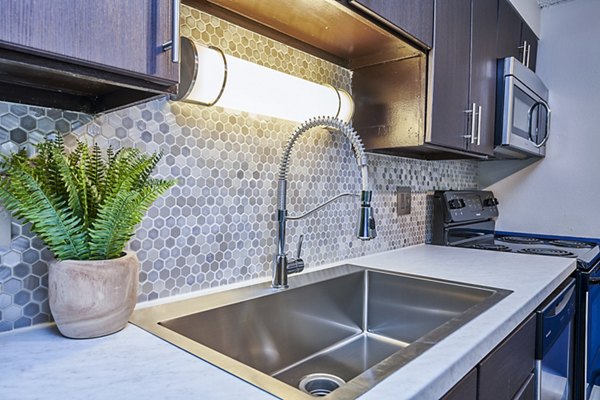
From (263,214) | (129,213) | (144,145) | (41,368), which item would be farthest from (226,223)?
(41,368)

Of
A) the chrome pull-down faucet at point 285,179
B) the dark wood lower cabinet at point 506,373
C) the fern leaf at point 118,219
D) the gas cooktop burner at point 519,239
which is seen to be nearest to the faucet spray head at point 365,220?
the chrome pull-down faucet at point 285,179

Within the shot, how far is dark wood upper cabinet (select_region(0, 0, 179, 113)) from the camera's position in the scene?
45 centimetres

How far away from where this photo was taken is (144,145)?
889mm

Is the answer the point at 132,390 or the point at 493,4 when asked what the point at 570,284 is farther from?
the point at 132,390

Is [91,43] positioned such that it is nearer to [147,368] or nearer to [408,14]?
[147,368]

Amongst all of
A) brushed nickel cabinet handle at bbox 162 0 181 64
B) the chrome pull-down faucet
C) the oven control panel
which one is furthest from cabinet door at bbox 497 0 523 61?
brushed nickel cabinet handle at bbox 162 0 181 64

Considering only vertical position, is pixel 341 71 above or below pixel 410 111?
above

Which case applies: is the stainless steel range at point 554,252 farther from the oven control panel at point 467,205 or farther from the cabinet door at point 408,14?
the cabinet door at point 408,14

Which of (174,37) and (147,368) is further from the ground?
(174,37)

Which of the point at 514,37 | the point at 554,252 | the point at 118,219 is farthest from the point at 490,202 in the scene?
the point at 118,219

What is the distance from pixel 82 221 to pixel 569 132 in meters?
2.68

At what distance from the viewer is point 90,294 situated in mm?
642

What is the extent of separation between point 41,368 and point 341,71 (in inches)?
48.7

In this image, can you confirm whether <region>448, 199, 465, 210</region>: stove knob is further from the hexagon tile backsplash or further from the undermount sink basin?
the undermount sink basin
